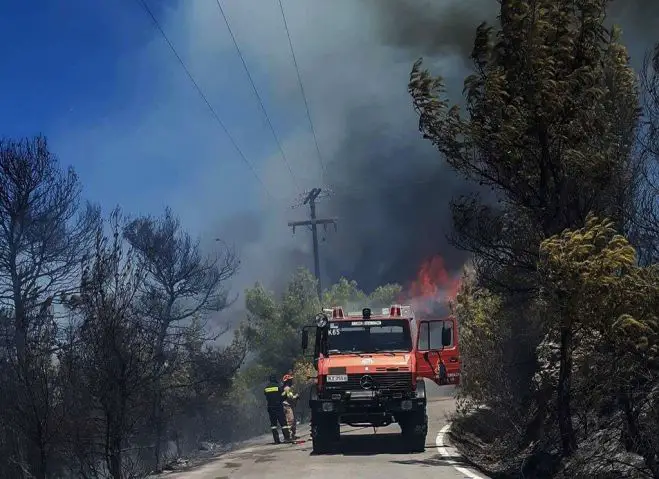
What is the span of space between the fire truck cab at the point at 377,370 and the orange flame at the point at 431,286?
1303 inches

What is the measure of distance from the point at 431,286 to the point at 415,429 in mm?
37955

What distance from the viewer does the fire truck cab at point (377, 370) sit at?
13.4m

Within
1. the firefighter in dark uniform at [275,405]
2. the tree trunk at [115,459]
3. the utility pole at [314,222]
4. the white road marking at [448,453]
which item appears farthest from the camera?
the utility pole at [314,222]

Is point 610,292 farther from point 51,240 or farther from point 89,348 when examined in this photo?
point 51,240

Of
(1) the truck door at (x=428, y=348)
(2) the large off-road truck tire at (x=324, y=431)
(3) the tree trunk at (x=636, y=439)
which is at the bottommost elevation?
(2) the large off-road truck tire at (x=324, y=431)

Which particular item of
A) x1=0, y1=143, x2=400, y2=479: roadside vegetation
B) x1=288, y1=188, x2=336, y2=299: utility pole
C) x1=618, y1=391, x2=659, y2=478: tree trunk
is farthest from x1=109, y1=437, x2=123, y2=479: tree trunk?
x1=288, y1=188, x2=336, y2=299: utility pole

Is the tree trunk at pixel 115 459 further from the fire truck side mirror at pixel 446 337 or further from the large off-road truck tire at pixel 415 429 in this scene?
the fire truck side mirror at pixel 446 337

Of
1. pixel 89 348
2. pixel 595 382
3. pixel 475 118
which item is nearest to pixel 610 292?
pixel 595 382

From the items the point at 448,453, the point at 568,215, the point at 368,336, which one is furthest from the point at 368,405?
the point at 568,215

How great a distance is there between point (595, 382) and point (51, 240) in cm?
1657

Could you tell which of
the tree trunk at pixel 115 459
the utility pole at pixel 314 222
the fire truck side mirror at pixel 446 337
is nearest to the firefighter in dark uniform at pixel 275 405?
the tree trunk at pixel 115 459

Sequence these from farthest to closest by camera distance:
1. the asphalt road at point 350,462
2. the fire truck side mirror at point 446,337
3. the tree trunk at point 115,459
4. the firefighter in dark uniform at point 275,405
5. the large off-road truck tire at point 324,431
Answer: the firefighter in dark uniform at point 275,405 < the large off-road truck tire at point 324,431 < the fire truck side mirror at point 446,337 < the tree trunk at point 115,459 < the asphalt road at point 350,462

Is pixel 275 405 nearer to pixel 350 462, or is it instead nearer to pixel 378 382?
pixel 378 382

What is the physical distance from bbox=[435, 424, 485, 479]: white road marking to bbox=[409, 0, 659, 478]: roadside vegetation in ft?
1.51
